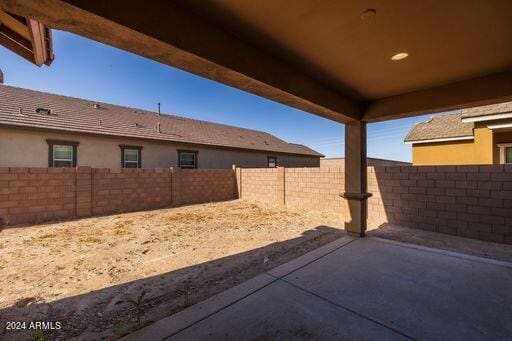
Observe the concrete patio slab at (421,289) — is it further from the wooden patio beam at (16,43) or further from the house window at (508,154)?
the house window at (508,154)

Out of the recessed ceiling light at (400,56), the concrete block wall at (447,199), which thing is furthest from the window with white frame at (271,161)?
the recessed ceiling light at (400,56)

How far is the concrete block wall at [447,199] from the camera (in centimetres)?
505

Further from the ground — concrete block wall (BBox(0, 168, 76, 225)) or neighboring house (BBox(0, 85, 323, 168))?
neighboring house (BBox(0, 85, 323, 168))

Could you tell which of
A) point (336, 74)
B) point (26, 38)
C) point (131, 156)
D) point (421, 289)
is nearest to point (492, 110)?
point (336, 74)

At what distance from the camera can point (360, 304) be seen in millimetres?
2643

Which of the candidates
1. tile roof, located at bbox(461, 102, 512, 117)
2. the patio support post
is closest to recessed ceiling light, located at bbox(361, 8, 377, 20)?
the patio support post

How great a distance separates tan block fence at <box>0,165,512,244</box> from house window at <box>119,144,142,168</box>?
2.84m

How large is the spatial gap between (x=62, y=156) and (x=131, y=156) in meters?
2.80

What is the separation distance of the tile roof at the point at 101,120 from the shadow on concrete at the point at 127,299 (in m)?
9.23

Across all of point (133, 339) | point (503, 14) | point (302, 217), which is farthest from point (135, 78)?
point (503, 14)

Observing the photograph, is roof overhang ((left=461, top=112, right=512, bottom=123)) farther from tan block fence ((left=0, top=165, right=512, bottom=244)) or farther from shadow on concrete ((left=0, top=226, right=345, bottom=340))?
shadow on concrete ((left=0, top=226, right=345, bottom=340))

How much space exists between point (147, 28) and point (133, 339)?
2788mm

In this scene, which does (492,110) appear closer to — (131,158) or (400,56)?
(400,56)

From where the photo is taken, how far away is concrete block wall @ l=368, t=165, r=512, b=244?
5.05m
